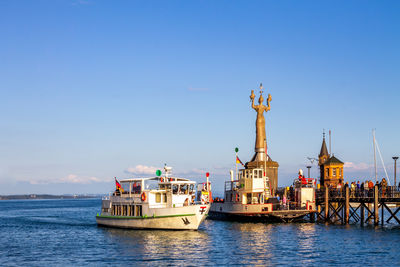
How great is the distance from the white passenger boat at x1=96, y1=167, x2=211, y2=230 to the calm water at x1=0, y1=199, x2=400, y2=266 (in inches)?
49.3

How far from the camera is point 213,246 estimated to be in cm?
4803

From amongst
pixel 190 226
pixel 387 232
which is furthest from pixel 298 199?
pixel 190 226

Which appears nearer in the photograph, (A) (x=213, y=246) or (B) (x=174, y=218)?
(A) (x=213, y=246)

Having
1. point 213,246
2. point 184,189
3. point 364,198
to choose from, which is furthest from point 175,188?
point 364,198

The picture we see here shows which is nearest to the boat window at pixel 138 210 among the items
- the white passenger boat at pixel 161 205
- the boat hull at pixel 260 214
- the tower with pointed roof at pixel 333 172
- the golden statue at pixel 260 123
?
the white passenger boat at pixel 161 205

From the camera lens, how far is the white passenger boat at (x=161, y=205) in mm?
56125

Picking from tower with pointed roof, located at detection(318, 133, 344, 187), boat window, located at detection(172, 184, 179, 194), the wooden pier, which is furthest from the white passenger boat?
tower with pointed roof, located at detection(318, 133, 344, 187)

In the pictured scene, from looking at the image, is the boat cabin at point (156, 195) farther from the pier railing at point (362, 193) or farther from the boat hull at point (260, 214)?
the pier railing at point (362, 193)

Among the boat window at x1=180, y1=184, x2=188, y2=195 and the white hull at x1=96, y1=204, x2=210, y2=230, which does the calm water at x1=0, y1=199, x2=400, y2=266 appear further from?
the boat window at x1=180, y1=184, x2=188, y2=195

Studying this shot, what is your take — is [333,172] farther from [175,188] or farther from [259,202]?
[175,188]

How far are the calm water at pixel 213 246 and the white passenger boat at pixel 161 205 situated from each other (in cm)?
125

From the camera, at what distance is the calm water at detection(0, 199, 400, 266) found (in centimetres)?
4081

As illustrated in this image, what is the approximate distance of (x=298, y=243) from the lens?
163 feet

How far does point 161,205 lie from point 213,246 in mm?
11859
